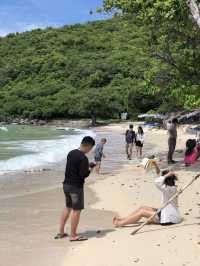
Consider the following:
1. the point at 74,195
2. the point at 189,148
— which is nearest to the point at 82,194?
the point at 74,195

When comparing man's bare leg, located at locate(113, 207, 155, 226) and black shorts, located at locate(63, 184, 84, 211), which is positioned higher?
black shorts, located at locate(63, 184, 84, 211)

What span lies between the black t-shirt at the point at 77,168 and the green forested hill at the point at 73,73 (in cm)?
6884

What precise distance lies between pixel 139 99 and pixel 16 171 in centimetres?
6661

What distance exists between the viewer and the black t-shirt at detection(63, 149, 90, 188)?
8.63 meters

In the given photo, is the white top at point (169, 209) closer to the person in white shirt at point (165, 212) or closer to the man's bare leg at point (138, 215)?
the person in white shirt at point (165, 212)

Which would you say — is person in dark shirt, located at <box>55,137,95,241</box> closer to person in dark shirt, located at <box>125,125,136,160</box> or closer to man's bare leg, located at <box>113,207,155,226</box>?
man's bare leg, located at <box>113,207,155,226</box>

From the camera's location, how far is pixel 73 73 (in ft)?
398

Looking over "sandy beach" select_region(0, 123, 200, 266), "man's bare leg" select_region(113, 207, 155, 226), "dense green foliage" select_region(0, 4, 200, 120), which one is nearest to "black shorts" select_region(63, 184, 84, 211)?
"sandy beach" select_region(0, 123, 200, 266)

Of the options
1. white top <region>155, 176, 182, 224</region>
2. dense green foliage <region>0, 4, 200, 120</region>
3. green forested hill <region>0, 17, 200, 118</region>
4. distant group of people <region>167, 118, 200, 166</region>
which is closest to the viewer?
white top <region>155, 176, 182, 224</region>

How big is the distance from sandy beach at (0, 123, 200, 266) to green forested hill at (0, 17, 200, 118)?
63337 mm

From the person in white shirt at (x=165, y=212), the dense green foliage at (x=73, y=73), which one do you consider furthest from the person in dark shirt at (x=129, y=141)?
the dense green foliage at (x=73, y=73)

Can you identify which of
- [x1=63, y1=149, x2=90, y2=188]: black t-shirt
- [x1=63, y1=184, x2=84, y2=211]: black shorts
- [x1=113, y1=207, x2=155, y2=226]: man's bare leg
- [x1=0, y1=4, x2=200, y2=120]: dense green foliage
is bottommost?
[x1=113, y1=207, x2=155, y2=226]: man's bare leg

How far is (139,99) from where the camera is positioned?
8556 centimetres

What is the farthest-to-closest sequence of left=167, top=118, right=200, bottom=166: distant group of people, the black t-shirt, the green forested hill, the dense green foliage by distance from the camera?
1. the green forested hill
2. the dense green foliage
3. left=167, top=118, right=200, bottom=166: distant group of people
4. the black t-shirt
